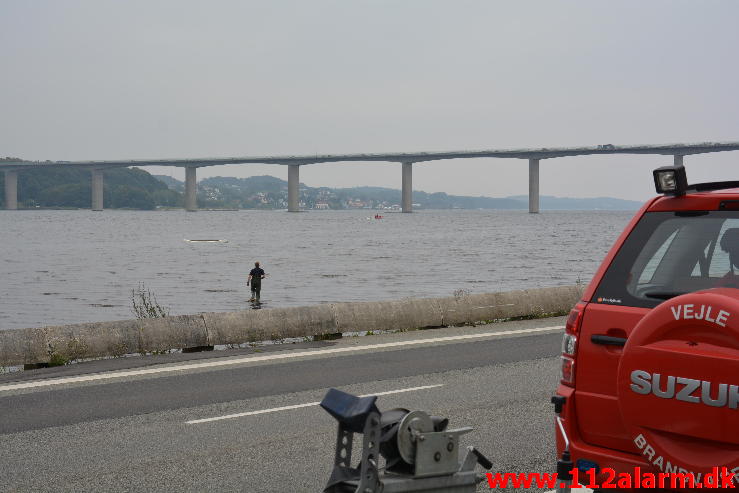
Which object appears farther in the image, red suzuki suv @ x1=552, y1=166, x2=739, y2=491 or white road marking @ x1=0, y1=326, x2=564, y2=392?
white road marking @ x1=0, y1=326, x2=564, y2=392

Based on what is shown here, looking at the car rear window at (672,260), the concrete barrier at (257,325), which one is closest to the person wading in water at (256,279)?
the concrete barrier at (257,325)

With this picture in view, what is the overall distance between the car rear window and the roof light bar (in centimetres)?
11

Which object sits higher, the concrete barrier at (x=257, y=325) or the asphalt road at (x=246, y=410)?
the concrete barrier at (x=257, y=325)

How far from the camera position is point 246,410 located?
9.53 m

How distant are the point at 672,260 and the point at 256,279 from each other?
29883mm

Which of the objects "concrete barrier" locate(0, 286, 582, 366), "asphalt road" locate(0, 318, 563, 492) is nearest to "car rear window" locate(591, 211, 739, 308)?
"asphalt road" locate(0, 318, 563, 492)

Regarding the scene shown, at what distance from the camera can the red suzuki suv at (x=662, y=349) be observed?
12.6 ft

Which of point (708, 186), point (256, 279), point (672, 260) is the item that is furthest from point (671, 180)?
point (256, 279)

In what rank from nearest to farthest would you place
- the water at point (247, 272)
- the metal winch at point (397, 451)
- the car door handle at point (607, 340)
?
the metal winch at point (397, 451) → the car door handle at point (607, 340) → the water at point (247, 272)

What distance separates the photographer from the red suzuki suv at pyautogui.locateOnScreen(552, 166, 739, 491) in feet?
12.6

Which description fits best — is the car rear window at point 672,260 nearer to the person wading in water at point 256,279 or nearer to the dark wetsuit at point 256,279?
the person wading in water at point 256,279

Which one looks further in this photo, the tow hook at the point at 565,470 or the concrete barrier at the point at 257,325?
the concrete barrier at the point at 257,325

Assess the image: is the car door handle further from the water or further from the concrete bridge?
the concrete bridge

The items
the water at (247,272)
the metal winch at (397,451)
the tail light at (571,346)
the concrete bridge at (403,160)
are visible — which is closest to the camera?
the metal winch at (397,451)
